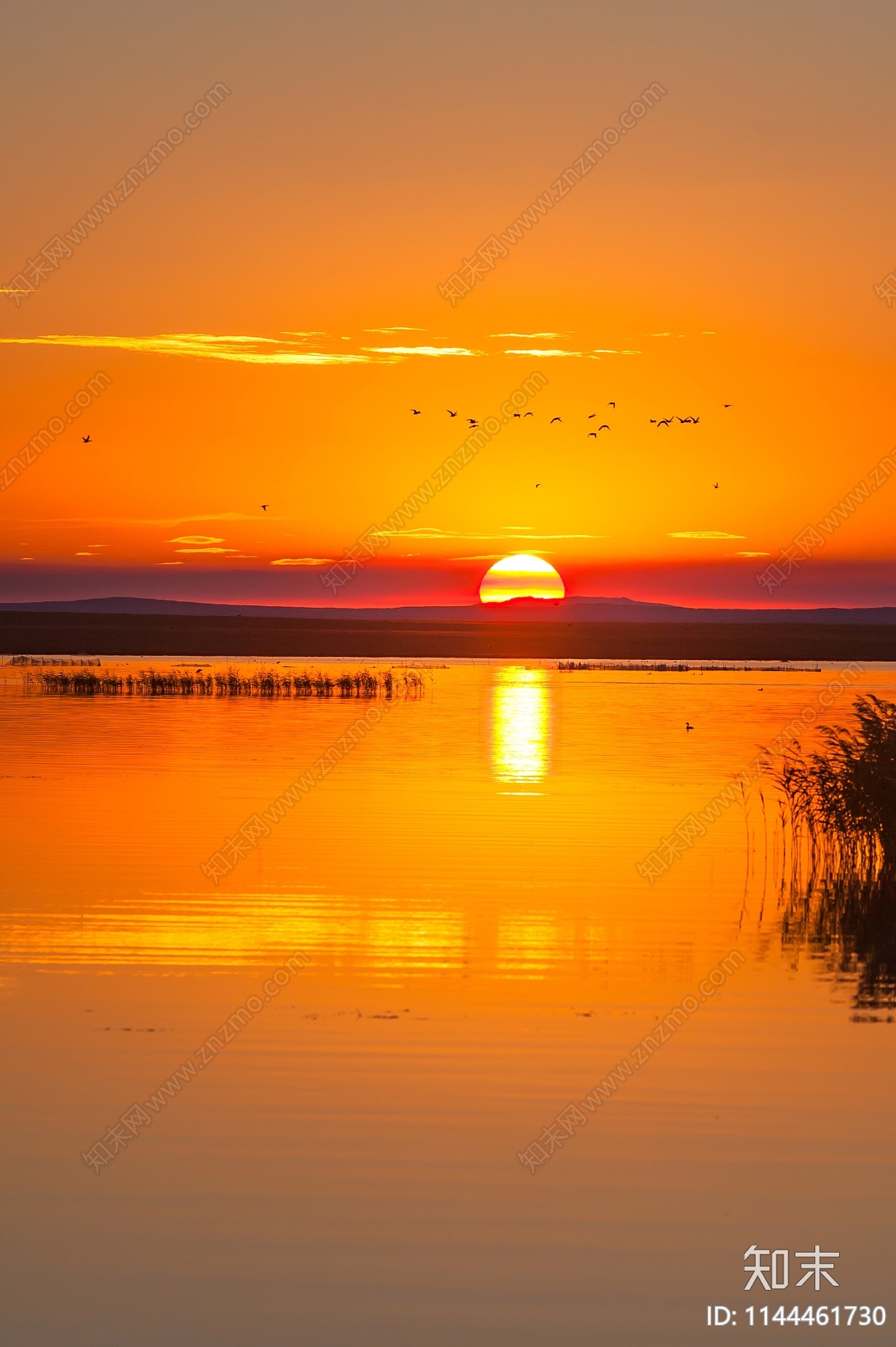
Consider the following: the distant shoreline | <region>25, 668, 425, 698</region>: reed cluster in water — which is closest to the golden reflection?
<region>25, 668, 425, 698</region>: reed cluster in water

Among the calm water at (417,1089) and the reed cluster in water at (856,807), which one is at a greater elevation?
the reed cluster in water at (856,807)

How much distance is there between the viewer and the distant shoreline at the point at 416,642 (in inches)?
4439

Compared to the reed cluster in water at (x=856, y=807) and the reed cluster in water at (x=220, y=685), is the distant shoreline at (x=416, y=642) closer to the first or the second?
the reed cluster in water at (x=220, y=685)

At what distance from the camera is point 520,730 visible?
44.5 m

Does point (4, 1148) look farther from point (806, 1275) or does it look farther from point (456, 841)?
point (456, 841)

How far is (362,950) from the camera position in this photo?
51.4ft

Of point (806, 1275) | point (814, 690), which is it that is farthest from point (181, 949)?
point (814, 690)

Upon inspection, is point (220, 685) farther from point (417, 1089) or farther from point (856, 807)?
point (417, 1089)

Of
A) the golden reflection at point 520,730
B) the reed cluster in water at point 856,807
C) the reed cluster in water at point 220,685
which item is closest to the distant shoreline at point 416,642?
the reed cluster in water at point 220,685

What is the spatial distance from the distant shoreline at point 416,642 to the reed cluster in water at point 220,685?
3466cm

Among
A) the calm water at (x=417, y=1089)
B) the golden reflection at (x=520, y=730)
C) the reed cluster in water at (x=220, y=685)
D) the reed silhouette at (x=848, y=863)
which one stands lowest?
the calm water at (x=417, y=1089)

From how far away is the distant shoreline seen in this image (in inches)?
4439

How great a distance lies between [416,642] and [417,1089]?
12929 centimetres

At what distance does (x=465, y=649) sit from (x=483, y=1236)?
119192 mm
